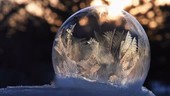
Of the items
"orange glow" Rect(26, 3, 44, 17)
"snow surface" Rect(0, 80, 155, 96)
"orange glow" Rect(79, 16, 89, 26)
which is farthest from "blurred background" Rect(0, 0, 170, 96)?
"snow surface" Rect(0, 80, 155, 96)

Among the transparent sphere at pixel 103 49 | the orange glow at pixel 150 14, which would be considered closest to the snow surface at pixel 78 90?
the transparent sphere at pixel 103 49

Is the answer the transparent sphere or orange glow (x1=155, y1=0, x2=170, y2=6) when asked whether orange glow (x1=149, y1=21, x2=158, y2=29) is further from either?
the transparent sphere

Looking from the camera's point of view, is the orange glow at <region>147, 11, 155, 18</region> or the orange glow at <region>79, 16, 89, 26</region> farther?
the orange glow at <region>147, 11, 155, 18</region>

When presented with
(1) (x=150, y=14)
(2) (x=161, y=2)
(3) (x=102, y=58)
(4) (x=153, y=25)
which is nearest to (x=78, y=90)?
(3) (x=102, y=58)

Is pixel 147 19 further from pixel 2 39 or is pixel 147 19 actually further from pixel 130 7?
pixel 2 39

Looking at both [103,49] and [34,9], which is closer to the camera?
[103,49]

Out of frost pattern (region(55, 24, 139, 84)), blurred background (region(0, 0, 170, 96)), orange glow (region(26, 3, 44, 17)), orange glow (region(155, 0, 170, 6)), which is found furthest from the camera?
orange glow (region(26, 3, 44, 17))

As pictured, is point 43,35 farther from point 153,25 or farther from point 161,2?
point 161,2

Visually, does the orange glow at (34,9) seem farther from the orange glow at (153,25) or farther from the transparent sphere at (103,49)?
the transparent sphere at (103,49)
